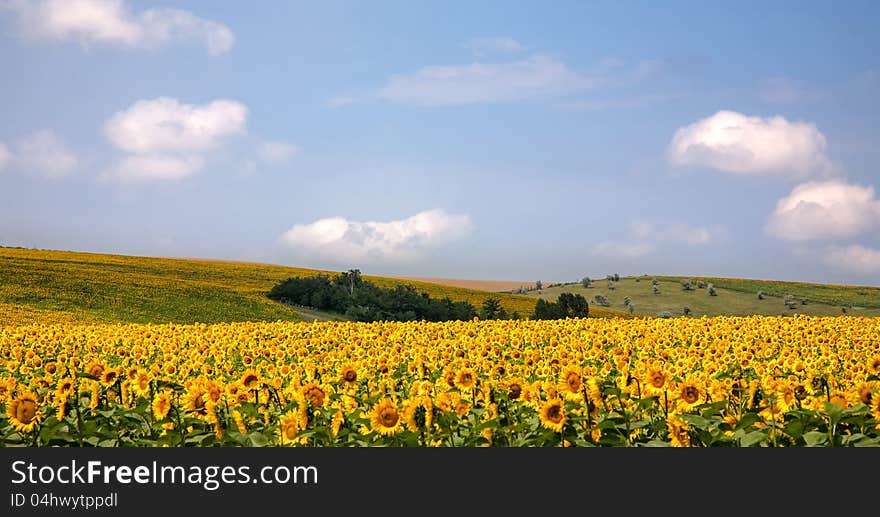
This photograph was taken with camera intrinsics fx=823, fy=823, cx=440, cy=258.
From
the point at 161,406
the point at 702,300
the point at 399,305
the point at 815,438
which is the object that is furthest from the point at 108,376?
the point at 702,300

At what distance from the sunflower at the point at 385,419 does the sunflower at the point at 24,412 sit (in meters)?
3.29

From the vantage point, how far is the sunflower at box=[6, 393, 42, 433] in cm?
755

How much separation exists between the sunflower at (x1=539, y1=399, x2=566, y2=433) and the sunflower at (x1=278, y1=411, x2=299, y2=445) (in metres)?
2.08

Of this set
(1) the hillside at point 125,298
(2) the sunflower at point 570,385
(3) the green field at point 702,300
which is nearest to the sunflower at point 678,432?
(2) the sunflower at point 570,385

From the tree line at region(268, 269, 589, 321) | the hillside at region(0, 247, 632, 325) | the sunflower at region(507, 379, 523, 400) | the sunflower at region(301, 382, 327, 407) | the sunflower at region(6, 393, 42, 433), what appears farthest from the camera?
the hillside at region(0, 247, 632, 325)

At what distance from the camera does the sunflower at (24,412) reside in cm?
755

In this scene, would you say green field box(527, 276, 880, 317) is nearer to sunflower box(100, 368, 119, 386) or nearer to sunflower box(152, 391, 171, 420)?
sunflower box(100, 368, 119, 386)

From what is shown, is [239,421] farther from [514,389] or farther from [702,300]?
[702,300]

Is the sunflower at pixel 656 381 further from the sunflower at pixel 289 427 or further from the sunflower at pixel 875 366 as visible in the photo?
the sunflower at pixel 875 366

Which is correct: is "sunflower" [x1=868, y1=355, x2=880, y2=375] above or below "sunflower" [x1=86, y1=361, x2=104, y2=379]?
above

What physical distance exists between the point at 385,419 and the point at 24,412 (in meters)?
3.46

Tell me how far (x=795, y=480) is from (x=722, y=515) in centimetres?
64

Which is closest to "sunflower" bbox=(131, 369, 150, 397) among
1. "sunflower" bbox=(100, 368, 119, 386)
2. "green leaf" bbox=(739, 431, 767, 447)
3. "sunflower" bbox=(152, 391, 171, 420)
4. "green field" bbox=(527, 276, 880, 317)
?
"sunflower" bbox=(100, 368, 119, 386)

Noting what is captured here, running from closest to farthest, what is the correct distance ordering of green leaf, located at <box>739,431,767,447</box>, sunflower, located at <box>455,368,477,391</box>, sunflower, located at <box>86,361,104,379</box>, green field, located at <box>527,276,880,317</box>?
1. green leaf, located at <box>739,431,767,447</box>
2. sunflower, located at <box>455,368,477,391</box>
3. sunflower, located at <box>86,361,104,379</box>
4. green field, located at <box>527,276,880,317</box>
